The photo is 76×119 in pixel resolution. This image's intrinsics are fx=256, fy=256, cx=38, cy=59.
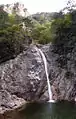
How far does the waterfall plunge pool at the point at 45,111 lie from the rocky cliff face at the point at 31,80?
167cm

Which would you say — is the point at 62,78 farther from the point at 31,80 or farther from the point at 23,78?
the point at 23,78

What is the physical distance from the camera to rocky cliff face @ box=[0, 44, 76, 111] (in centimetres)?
2550

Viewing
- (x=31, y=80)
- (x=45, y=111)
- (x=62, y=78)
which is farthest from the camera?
(x=62, y=78)

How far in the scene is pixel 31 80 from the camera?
27156mm

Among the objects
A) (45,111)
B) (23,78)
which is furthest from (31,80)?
(45,111)

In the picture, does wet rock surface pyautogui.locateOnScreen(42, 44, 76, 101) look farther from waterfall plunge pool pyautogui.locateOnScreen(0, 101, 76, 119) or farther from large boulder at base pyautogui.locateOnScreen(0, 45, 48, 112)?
waterfall plunge pool pyautogui.locateOnScreen(0, 101, 76, 119)

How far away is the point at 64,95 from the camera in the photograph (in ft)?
84.5

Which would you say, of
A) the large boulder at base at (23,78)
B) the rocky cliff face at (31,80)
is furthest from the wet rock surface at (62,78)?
the large boulder at base at (23,78)

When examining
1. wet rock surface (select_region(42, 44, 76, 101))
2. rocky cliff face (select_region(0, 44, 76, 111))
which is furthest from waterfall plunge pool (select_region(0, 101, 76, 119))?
rocky cliff face (select_region(0, 44, 76, 111))

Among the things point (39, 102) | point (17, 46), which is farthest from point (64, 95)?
point (17, 46)

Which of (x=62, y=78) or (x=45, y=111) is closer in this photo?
(x=45, y=111)

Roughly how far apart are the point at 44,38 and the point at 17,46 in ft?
40.0

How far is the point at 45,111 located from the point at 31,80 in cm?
634

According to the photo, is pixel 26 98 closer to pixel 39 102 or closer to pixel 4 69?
pixel 39 102
